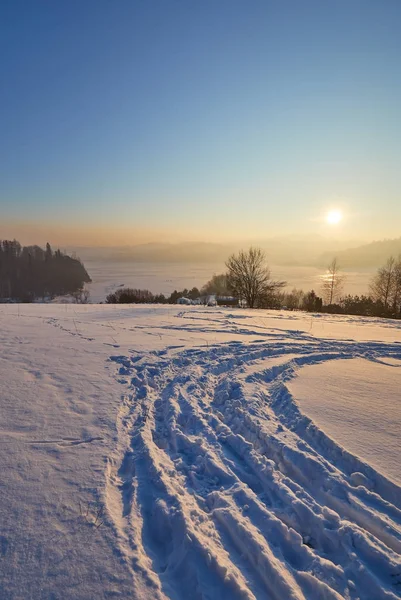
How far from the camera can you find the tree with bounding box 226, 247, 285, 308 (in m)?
39.8

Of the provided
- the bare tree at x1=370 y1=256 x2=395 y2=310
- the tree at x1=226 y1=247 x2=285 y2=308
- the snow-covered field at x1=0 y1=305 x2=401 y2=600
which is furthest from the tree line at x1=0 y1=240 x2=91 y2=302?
the snow-covered field at x1=0 y1=305 x2=401 y2=600

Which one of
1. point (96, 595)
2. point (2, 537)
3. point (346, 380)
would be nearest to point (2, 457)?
point (2, 537)

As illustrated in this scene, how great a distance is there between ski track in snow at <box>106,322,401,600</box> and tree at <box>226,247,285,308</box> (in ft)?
112

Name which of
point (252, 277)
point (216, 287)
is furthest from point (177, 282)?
point (252, 277)

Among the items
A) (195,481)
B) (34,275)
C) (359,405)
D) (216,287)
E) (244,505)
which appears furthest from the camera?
(216,287)

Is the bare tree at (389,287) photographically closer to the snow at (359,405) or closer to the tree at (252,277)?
the tree at (252,277)

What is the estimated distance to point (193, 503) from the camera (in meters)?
3.43

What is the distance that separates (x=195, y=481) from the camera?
3.81 m

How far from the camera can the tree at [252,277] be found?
39750mm

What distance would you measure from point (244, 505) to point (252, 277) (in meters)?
37.2

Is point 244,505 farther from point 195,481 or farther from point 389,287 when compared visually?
point 389,287

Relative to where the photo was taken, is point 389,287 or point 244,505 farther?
point 389,287

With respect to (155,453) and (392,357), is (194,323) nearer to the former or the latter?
(392,357)

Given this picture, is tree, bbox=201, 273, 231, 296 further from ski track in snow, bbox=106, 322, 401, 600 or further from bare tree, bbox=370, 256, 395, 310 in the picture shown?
ski track in snow, bbox=106, 322, 401, 600
